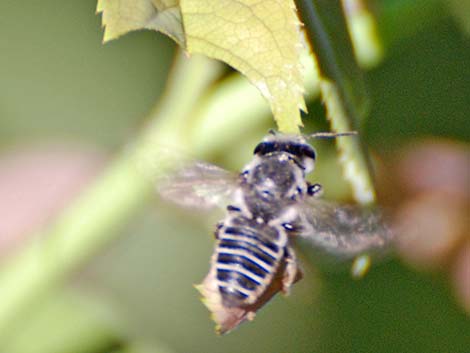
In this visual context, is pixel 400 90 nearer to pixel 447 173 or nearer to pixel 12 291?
pixel 447 173

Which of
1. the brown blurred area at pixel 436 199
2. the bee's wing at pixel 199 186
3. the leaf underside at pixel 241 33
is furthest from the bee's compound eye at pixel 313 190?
→ the leaf underside at pixel 241 33

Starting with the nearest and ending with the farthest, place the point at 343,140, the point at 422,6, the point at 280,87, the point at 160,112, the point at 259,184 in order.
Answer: the point at 280,87 → the point at 343,140 → the point at 259,184 → the point at 422,6 → the point at 160,112

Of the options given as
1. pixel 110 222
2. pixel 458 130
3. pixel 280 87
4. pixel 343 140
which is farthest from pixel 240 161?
pixel 280 87

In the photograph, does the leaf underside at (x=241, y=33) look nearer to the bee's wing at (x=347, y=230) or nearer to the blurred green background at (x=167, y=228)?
the bee's wing at (x=347, y=230)

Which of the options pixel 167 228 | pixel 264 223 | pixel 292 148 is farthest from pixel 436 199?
pixel 167 228

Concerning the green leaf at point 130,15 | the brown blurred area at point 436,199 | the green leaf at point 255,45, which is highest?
the green leaf at point 130,15

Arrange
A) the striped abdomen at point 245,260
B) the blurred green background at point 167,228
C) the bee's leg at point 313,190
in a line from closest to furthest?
the striped abdomen at point 245,260 → the bee's leg at point 313,190 → the blurred green background at point 167,228

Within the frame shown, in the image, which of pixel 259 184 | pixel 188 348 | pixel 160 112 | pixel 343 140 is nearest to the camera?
pixel 343 140
